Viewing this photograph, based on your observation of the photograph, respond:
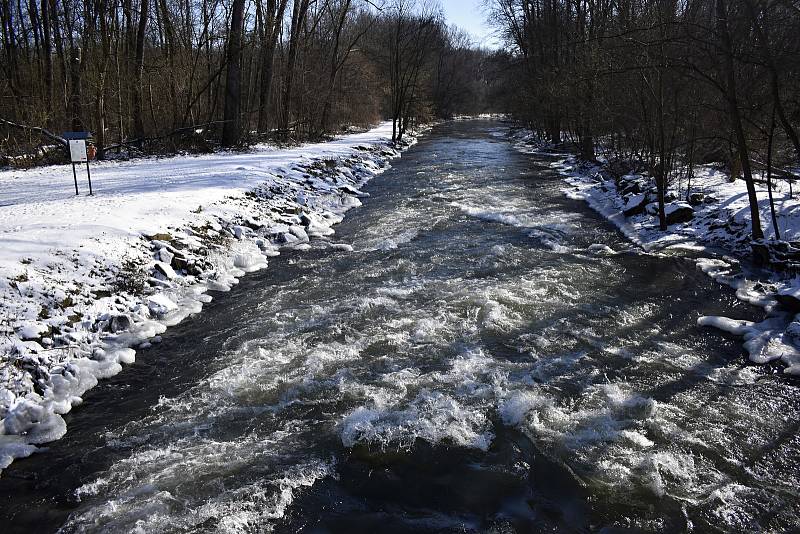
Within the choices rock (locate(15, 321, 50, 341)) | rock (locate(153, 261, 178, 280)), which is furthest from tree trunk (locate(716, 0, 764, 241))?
rock (locate(15, 321, 50, 341))

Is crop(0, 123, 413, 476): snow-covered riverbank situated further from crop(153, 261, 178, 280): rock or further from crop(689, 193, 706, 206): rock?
crop(689, 193, 706, 206): rock

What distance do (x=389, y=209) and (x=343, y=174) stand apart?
5.31 metres

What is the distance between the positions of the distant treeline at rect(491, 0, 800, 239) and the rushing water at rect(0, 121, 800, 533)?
3.71m

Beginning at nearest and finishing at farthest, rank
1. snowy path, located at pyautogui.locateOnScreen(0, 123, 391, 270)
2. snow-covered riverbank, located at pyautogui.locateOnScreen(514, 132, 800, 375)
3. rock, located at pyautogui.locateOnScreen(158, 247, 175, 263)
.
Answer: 1. snow-covered riverbank, located at pyautogui.locateOnScreen(514, 132, 800, 375)
2. snowy path, located at pyautogui.locateOnScreen(0, 123, 391, 270)
3. rock, located at pyautogui.locateOnScreen(158, 247, 175, 263)

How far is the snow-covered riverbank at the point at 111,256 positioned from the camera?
17.8 feet

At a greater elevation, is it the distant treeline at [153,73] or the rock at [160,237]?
the distant treeline at [153,73]

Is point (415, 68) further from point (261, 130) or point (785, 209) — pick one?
point (785, 209)

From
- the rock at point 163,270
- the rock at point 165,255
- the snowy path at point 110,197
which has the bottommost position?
the rock at point 163,270

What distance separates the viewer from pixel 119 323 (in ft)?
22.4

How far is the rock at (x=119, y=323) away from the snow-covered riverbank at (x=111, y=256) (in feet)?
0.05

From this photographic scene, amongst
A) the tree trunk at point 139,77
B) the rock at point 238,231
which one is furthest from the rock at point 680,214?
the tree trunk at point 139,77

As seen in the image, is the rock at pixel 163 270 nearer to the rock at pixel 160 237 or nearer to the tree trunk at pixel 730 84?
the rock at pixel 160 237

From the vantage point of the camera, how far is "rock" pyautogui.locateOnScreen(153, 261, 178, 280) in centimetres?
830

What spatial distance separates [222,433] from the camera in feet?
16.0
